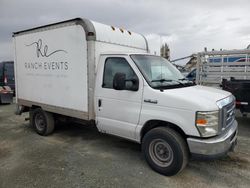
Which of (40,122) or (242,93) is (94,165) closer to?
(40,122)

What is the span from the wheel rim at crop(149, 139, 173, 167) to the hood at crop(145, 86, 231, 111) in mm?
720

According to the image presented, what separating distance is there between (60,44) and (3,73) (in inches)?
336

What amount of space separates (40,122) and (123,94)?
323 cm

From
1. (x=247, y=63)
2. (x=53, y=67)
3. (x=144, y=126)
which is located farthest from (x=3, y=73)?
(x=247, y=63)

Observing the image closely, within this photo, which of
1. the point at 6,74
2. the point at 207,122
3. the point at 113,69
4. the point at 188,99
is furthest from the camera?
the point at 6,74

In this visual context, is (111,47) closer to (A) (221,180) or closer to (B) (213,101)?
(B) (213,101)

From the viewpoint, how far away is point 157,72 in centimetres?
429

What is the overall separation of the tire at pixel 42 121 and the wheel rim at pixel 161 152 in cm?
323

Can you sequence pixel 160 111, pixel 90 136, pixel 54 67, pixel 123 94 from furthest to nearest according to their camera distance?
pixel 90 136 < pixel 54 67 < pixel 123 94 < pixel 160 111

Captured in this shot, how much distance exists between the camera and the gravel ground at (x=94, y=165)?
11.9 feet

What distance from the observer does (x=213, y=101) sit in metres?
3.47

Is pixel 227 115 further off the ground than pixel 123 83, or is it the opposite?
pixel 123 83

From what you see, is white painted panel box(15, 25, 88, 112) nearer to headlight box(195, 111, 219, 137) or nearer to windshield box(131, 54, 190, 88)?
windshield box(131, 54, 190, 88)

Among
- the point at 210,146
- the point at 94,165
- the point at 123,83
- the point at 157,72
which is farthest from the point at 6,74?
the point at 210,146
